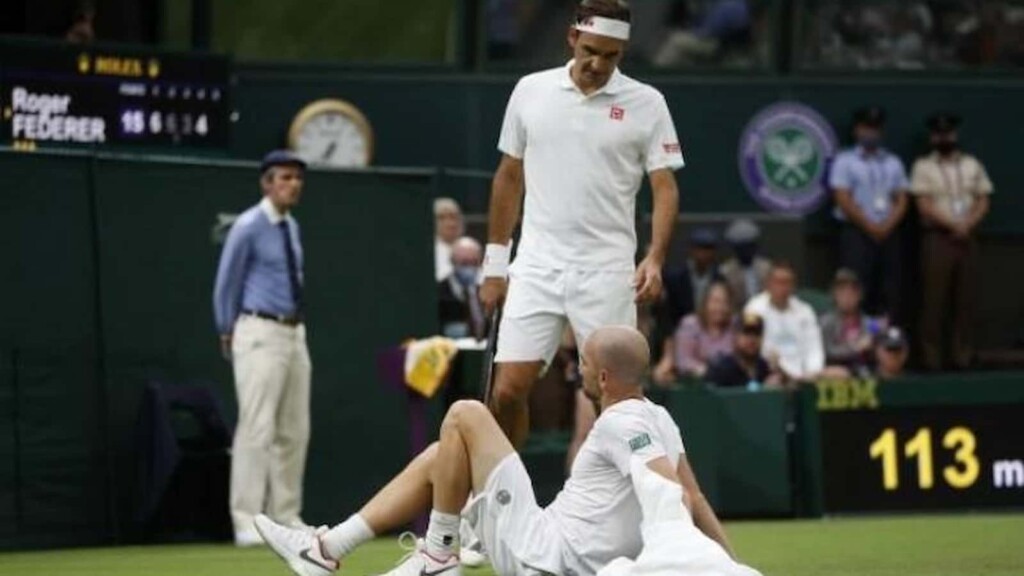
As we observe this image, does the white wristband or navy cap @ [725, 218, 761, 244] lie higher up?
the white wristband

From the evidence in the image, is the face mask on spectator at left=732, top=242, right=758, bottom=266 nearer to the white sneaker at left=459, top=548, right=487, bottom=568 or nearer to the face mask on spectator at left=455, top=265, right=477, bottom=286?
the face mask on spectator at left=455, top=265, right=477, bottom=286

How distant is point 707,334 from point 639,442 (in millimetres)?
11649

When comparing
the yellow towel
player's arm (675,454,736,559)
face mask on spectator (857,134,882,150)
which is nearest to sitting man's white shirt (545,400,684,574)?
player's arm (675,454,736,559)

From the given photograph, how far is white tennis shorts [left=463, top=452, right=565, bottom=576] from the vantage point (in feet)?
32.9

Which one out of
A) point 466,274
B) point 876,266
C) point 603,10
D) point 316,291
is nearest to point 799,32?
point 876,266

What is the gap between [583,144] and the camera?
40.9ft

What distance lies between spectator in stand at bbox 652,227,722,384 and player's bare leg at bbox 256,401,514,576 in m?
10.5

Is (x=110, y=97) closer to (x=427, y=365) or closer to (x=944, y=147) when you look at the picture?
(x=427, y=365)

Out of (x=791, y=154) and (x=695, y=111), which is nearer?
(x=791, y=154)

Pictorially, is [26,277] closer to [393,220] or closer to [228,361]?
[228,361]

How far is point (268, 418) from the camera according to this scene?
16391 millimetres

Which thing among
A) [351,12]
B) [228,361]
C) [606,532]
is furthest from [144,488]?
[351,12]

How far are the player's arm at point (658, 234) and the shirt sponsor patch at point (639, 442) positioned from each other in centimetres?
266

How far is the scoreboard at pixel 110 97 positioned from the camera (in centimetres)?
1812
